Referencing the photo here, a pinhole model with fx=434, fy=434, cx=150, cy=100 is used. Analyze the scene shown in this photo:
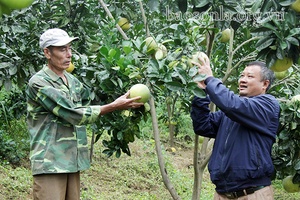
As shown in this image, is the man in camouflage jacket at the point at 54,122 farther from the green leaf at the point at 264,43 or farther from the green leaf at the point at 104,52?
the green leaf at the point at 264,43

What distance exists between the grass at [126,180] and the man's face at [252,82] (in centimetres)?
260

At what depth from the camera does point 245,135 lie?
2197 mm

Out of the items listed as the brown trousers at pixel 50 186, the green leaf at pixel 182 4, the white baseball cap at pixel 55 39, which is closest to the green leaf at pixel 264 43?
the green leaf at pixel 182 4

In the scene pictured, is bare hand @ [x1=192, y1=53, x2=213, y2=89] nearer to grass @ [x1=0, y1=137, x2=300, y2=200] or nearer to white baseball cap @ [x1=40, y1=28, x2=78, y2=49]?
white baseball cap @ [x1=40, y1=28, x2=78, y2=49]

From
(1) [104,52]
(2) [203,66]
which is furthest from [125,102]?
(2) [203,66]

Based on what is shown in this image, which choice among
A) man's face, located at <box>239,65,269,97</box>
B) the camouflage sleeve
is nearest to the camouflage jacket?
A: the camouflage sleeve

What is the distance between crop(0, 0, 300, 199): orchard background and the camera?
1.76 meters

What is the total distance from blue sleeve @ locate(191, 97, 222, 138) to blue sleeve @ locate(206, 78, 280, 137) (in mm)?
271

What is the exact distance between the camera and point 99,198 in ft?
14.7

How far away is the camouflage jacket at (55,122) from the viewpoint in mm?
2225

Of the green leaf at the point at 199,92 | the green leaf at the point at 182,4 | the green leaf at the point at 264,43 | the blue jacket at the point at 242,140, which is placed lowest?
the blue jacket at the point at 242,140

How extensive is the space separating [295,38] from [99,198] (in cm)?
326

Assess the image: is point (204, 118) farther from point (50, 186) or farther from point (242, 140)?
point (50, 186)

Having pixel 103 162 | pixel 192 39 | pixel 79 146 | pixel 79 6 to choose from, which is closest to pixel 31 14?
pixel 79 6
